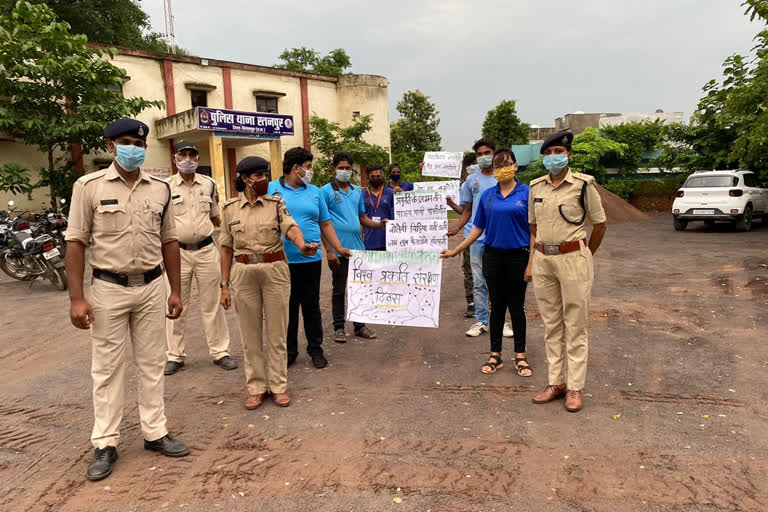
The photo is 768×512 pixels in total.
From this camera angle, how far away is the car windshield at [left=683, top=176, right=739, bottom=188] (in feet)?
47.3

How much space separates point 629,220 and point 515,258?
16.9 meters

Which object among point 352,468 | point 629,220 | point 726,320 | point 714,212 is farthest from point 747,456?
point 629,220

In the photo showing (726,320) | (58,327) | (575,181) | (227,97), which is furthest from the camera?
(227,97)

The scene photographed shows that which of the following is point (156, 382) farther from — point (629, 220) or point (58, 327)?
point (629, 220)

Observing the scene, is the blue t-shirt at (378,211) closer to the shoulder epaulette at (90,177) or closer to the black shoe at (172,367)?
the black shoe at (172,367)

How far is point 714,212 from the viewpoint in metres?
14.3

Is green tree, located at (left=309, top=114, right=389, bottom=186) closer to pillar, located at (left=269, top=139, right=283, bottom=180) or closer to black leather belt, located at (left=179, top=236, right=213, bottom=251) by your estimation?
pillar, located at (left=269, top=139, right=283, bottom=180)

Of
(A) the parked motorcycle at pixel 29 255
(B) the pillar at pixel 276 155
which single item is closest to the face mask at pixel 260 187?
(A) the parked motorcycle at pixel 29 255

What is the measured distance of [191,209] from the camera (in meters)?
4.98

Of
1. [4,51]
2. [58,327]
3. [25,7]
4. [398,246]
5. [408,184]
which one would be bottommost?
[58,327]

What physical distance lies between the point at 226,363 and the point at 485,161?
11.0 ft

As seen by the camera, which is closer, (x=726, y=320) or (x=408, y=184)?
(x=726, y=320)

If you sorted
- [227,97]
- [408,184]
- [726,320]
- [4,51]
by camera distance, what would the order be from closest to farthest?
[726,320] < [408,184] < [4,51] < [227,97]

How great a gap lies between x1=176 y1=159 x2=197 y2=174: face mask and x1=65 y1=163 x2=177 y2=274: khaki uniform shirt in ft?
5.60
